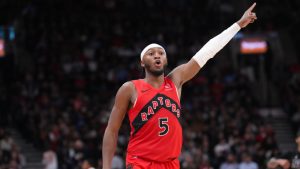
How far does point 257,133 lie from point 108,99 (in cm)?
444

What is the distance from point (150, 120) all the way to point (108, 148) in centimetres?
41

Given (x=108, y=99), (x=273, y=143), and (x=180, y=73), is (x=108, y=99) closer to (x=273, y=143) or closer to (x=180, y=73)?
(x=273, y=143)

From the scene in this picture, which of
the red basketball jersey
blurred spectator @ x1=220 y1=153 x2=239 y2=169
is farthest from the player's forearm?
blurred spectator @ x1=220 y1=153 x2=239 y2=169

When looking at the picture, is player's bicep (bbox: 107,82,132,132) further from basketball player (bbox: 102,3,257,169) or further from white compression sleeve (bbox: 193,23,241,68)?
white compression sleeve (bbox: 193,23,241,68)

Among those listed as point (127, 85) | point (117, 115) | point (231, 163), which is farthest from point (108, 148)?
point (231, 163)

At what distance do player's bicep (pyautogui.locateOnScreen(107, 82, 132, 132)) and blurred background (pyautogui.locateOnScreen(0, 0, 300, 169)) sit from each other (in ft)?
31.2

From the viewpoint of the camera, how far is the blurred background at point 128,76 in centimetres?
1659

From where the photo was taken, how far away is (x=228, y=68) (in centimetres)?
2217

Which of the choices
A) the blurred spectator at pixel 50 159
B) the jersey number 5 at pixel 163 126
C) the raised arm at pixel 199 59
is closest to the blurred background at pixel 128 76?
the blurred spectator at pixel 50 159

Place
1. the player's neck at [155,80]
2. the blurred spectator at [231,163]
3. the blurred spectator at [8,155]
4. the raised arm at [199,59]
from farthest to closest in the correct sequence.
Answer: the blurred spectator at [231,163], the blurred spectator at [8,155], the raised arm at [199,59], the player's neck at [155,80]

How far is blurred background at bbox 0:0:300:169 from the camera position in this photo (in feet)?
54.4

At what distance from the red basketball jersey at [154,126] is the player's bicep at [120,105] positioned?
0.23 ft

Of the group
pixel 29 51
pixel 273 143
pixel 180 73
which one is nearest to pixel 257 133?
pixel 273 143

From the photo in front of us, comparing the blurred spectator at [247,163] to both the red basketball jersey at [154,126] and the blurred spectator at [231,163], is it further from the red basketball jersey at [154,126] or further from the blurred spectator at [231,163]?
the red basketball jersey at [154,126]
